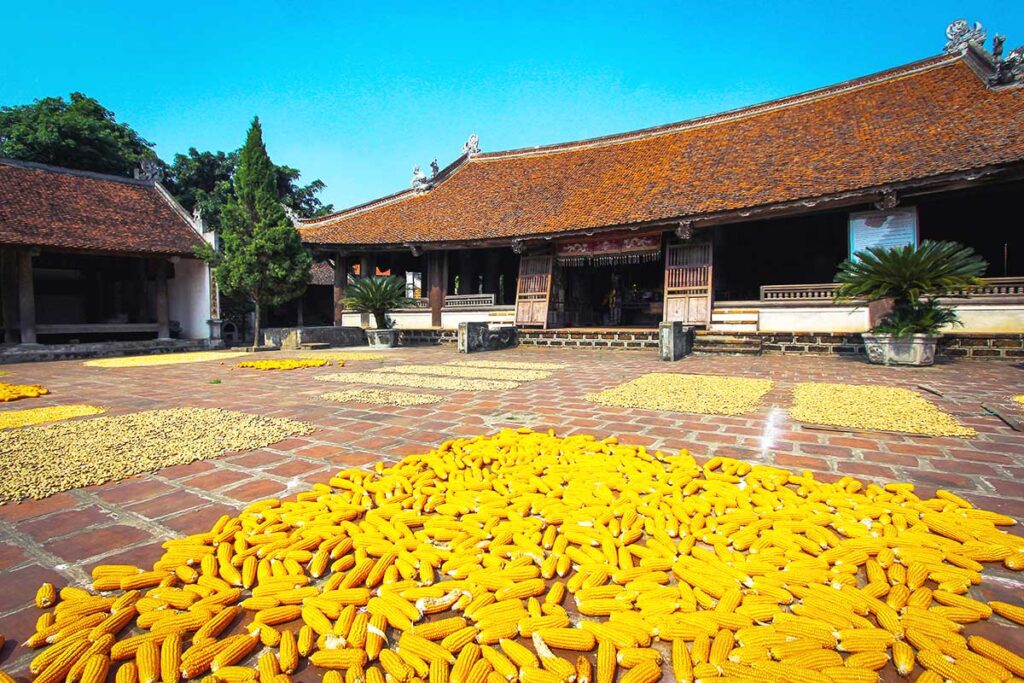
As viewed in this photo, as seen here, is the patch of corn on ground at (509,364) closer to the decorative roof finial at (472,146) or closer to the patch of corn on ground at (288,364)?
the patch of corn on ground at (288,364)

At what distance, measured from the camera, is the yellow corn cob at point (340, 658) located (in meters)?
1.30

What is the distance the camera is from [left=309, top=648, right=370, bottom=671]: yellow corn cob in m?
1.30

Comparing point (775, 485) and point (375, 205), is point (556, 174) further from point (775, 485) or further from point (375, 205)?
point (775, 485)

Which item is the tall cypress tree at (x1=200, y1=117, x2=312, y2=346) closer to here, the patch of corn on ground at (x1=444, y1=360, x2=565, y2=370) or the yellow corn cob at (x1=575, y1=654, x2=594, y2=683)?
the patch of corn on ground at (x1=444, y1=360, x2=565, y2=370)

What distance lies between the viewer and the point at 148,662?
129cm

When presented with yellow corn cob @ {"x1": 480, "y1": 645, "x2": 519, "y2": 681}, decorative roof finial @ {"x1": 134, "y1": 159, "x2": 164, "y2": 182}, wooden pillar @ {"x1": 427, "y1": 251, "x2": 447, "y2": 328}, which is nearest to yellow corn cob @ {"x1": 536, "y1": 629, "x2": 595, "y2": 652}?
yellow corn cob @ {"x1": 480, "y1": 645, "x2": 519, "y2": 681}

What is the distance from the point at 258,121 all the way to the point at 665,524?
1781 cm

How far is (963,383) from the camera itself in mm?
6145

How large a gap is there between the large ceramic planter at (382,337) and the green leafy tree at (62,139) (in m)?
14.8

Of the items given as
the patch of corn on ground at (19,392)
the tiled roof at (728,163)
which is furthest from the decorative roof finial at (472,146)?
the patch of corn on ground at (19,392)

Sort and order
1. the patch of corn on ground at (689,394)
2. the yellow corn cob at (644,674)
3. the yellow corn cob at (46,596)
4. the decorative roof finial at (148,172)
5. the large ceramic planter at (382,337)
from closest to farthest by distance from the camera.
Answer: the yellow corn cob at (644,674) → the yellow corn cob at (46,596) → the patch of corn on ground at (689,394) → the large ceramic planter at (382,337) → the decorative roof finial at (148,172)

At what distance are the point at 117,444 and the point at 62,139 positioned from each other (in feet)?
95.9

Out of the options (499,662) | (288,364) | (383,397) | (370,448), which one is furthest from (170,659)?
(288,364)

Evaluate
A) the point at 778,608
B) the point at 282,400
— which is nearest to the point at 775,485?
the point at 778,608
